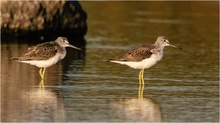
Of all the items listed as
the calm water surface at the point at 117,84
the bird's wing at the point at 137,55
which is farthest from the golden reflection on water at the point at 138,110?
the bird's wing at the point at 137,55

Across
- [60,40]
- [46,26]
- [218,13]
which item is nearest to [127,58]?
[60,40]

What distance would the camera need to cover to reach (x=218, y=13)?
4172 cm

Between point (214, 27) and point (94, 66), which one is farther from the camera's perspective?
point (214, 27)

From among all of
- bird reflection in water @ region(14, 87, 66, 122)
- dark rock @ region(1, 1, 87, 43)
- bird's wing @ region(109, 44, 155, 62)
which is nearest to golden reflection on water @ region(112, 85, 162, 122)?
bird reflection in water @ region(14, 87, 66, 122)

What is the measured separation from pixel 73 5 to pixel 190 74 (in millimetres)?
9619

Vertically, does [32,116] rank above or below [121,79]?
below

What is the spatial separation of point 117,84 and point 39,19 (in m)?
9.76

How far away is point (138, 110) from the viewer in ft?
53.2

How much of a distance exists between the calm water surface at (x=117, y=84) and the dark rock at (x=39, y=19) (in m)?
1.03

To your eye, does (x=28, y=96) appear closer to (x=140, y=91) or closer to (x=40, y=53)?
(x=140, y=91)

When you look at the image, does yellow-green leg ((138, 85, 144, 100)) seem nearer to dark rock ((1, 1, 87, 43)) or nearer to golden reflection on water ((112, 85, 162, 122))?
golden reflection on water ((112, 85, 162, 122))

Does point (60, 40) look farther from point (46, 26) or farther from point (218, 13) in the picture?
point (218, 13)

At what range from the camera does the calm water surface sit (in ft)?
51.8

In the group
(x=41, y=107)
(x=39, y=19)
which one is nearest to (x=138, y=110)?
(x=41, y=107)
